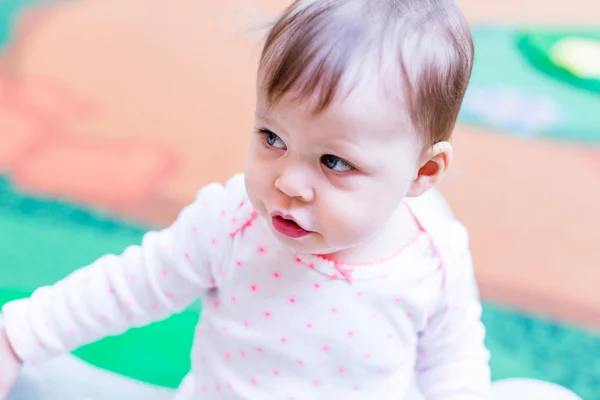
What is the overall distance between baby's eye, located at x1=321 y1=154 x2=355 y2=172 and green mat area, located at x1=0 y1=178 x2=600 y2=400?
1.55 ft

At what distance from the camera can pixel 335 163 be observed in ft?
1.57

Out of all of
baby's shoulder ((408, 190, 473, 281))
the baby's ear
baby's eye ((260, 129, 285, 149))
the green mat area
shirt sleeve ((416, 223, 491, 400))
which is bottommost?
the green mat area

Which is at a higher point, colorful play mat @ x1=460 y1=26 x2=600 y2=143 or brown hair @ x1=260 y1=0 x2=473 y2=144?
colorful play mat @ x1=460 y1=26 x2=600 y2=143

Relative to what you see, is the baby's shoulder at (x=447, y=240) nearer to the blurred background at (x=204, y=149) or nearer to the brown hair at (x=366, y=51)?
the brown hair at (x=366, y=51)

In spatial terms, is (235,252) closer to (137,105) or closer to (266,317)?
(266,317)

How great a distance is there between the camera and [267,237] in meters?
0.58

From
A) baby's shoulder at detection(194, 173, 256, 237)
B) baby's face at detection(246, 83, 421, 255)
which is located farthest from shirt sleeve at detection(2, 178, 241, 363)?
baby's face at detection(246, 83, 421, 255)

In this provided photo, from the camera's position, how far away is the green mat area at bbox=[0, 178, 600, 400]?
2.85 feet

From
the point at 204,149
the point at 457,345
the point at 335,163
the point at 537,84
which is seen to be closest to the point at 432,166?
the point at 335,163

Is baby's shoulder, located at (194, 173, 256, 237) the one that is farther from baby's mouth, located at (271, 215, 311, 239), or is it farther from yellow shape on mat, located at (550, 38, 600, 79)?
yellow shape on mat, located at (550, 38, 600, 79)

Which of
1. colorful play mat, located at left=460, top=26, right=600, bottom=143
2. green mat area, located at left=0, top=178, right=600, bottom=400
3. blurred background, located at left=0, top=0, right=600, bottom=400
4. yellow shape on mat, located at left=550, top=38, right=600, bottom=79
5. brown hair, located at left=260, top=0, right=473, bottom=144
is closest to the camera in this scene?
brown hair, located at left=260, top=0, right=473, bottom=144

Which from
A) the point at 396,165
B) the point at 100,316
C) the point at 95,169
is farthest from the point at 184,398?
the point at 95,169

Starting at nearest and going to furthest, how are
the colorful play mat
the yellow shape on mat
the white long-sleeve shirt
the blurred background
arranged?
the white long-sleeve shirt < the blurred background < the colorful play mat < the yellow shape on mat

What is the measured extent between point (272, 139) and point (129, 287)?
20cm
